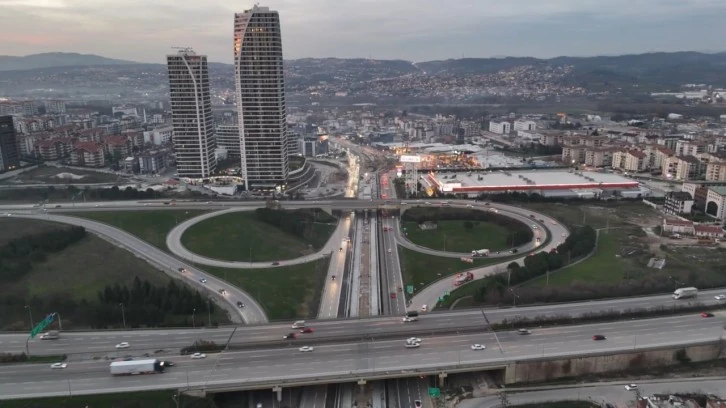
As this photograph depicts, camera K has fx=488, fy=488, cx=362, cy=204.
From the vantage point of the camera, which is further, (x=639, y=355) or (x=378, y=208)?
(x=378, y=208)

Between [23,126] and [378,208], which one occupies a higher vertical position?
[23,126]

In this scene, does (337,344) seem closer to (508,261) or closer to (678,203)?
(508,261)

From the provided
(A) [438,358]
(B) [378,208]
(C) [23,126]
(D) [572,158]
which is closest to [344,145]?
(D) [572,158]

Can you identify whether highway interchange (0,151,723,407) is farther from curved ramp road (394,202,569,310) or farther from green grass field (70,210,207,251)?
green grass field (70,210,207,251)

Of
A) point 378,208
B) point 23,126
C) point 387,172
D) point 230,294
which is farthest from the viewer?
point 23,126

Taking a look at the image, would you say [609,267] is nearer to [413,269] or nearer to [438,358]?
[413,269]

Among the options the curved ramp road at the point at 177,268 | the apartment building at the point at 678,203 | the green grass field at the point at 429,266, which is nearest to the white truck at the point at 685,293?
the green grass field at the point at 429,266
